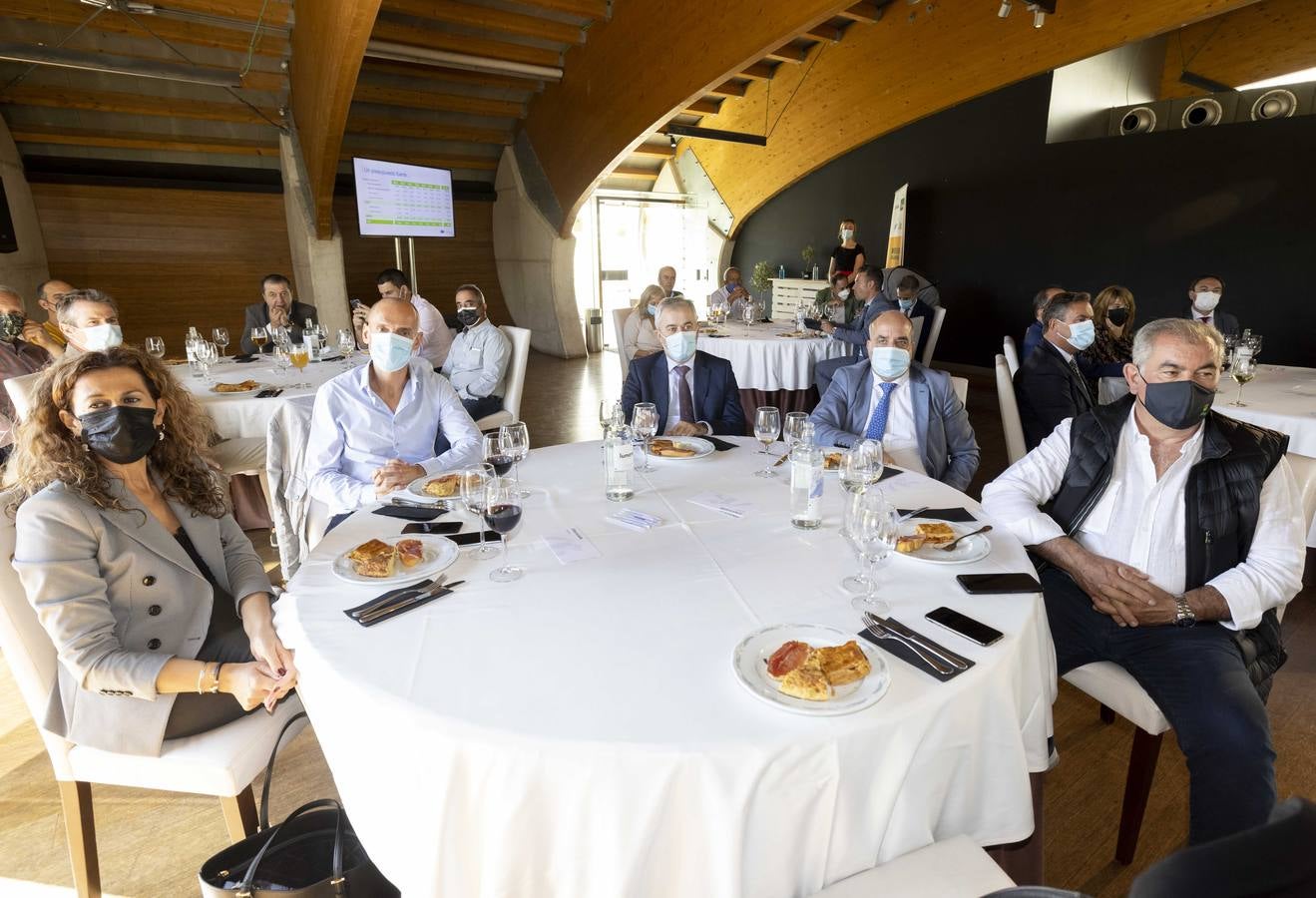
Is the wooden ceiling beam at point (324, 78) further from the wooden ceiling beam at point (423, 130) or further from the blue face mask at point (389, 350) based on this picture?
the blue face mask at point (389, 350)

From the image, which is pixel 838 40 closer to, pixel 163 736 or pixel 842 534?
pixel 842 534

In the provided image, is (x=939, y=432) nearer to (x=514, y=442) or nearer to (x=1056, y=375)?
(x=1056, y=375)

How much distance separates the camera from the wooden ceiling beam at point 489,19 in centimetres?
727

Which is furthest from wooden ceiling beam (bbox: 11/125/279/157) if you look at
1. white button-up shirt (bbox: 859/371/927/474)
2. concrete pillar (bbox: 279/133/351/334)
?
white button-up shirt (bbox: 859/371/927/474)

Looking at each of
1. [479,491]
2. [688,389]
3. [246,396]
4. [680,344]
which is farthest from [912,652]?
[246,396]

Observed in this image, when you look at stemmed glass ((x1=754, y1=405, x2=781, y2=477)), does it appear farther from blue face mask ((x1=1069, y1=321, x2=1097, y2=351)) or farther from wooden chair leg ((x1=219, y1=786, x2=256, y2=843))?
blue face mask ((x1=1069, y1=321, x2=1097, y2=351))

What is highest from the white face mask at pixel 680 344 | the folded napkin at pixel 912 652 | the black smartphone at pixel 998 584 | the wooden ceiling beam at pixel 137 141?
the wooden ceiling beam at pixel 137 141

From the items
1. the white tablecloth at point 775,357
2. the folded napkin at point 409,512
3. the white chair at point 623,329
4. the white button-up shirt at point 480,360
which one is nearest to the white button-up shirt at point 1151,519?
the folded napkin at point 409,512

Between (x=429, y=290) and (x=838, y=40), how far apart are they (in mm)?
7477

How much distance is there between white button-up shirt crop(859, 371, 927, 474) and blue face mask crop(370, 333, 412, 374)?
2.04m

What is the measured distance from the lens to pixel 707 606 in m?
1.45

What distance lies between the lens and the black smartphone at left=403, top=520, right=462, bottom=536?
1.89 meters

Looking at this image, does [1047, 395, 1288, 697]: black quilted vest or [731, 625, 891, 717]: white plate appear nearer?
[731, 625, 891, 717]: white plate

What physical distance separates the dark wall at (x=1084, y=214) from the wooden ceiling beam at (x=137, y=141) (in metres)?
8.74
